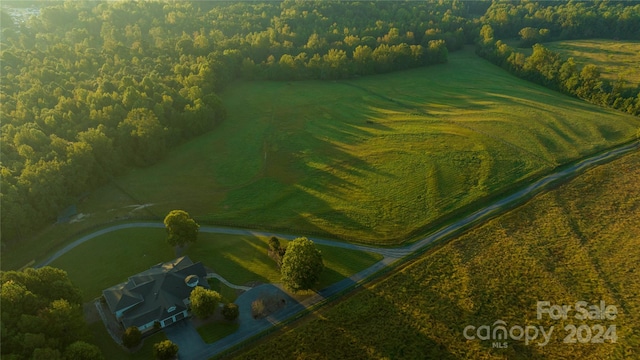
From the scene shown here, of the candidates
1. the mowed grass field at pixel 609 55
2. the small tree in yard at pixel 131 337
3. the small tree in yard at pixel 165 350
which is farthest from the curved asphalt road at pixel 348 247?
the mowed grass field at pixel 609 55

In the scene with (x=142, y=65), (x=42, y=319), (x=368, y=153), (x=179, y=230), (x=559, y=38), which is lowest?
(x=42, y=319)

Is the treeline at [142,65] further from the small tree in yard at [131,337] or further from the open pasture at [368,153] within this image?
the small tree in yard at [131,337]

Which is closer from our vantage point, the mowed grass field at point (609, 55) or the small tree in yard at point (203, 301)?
the small tree in yard at point (203, 301)

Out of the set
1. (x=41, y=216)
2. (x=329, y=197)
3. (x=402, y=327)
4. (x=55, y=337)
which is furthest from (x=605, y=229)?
(x=41, y=216)

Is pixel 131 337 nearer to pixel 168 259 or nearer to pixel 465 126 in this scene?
pixel 168 259

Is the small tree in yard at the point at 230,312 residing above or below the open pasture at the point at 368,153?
below

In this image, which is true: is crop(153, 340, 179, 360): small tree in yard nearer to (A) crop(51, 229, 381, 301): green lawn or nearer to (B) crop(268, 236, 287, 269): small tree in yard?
(A) crop(51, 229, 381, 301): green lawn

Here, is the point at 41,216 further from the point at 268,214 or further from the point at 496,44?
the point at 496,44

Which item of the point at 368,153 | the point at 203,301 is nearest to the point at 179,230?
the point at 203,301
